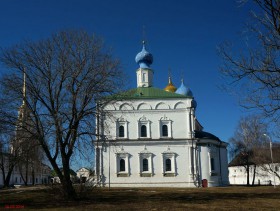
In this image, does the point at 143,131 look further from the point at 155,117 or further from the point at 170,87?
the point at 170,87

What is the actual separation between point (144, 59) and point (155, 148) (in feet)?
44.2

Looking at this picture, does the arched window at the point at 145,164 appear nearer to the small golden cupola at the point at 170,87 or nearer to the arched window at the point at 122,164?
the arched window at the point at 122,164

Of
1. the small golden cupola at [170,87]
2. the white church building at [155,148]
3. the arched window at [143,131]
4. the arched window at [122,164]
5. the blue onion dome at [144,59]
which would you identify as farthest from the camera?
the small golden cupola at [170,87]

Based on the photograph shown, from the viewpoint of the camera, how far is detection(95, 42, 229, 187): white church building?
39969 millimetres

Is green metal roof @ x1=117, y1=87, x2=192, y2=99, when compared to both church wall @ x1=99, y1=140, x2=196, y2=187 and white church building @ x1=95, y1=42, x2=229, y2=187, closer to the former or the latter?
white church building @ x1=95, y1=42, x2=229, y2=187

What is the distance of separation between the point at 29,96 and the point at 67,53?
3.10 meters

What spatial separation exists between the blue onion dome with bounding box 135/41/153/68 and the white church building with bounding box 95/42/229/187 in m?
6.93

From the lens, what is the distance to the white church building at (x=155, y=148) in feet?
131

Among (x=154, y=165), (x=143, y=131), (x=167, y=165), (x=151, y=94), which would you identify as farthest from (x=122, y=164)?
(x=151, y=94)

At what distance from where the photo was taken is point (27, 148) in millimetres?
18109

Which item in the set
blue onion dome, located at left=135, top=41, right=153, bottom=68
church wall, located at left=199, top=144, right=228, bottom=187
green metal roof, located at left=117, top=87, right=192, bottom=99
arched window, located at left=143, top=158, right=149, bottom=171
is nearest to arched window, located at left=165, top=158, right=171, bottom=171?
arched window, located at left=143, top=158, right=149, bottom=171

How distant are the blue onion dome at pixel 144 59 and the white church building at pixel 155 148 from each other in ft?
22.7

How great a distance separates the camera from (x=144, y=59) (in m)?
47.8

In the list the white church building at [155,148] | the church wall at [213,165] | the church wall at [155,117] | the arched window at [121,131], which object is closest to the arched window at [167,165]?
the white church building at [155,148]
